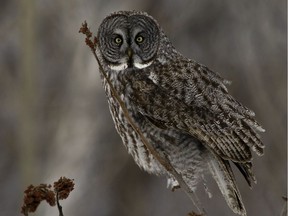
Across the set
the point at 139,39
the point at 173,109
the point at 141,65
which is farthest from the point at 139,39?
the point at 173,109

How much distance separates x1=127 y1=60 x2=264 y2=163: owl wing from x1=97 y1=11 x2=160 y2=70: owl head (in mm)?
141

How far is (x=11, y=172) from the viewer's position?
8.39m

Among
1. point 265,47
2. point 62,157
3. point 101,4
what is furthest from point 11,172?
point 265,47

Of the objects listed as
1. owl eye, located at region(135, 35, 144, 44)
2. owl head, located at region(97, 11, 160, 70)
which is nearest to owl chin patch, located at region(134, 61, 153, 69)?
owl head, located at region(97, 11, 160, 70)

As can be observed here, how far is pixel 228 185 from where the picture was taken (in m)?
3.97

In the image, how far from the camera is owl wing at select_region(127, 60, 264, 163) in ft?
13.0

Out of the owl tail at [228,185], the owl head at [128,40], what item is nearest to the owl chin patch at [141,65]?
the owl head at [128,40]

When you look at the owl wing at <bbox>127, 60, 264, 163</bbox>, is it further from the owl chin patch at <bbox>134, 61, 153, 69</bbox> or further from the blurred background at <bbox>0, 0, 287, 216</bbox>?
the blurred background at <bbox>0, 0, 287, 216</bbox>

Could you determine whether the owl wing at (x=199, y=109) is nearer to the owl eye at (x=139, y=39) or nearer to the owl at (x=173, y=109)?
the owl at (x=173, y=109)

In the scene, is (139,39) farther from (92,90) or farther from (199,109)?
(92,90)

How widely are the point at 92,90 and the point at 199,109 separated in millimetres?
3820

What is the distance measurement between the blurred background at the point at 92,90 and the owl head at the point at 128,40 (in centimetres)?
265

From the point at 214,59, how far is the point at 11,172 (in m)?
2.21

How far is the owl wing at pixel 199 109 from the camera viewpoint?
13.0 feet
